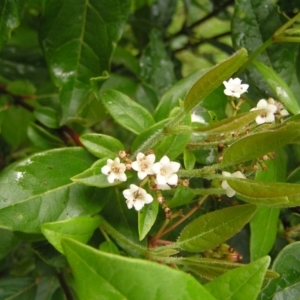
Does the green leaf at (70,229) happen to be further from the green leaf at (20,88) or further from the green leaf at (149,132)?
the green leaf at (20,88)

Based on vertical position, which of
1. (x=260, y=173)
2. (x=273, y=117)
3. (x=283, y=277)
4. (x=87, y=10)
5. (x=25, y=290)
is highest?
(x=87, y=10)

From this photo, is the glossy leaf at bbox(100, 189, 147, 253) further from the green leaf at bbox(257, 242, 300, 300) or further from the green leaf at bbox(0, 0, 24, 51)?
the green leaf at bbox(0, 0, 24, 51)

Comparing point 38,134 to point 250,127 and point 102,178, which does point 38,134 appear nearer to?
point 102,178

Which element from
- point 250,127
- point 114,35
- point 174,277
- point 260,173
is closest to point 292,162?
point 260,173

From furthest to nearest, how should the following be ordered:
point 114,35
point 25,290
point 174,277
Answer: point 25,290
point 114,35
point 174,277

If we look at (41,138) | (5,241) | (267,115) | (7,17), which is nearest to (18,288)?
(5,241)

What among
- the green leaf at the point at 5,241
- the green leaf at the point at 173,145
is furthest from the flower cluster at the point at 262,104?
the green leaf at the point at 5,241
